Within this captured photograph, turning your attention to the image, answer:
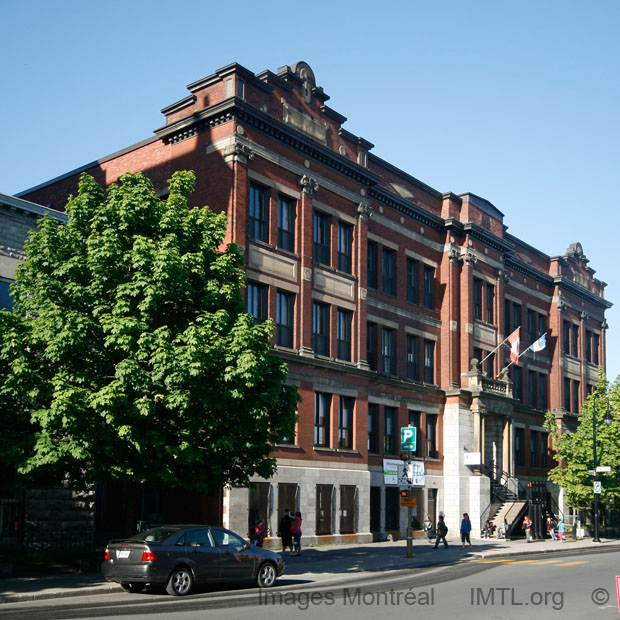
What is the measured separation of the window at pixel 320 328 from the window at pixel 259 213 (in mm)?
4442

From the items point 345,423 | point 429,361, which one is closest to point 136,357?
point 345,423

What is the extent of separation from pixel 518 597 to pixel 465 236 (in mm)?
32513

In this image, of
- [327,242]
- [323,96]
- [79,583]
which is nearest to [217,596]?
[79,583]

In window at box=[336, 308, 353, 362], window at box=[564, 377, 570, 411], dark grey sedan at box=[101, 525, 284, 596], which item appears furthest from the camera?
window at box=[564, 377, 570, 411]

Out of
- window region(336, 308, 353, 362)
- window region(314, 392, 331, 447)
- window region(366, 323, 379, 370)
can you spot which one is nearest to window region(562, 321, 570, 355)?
window region(366, 323, 379, 370)

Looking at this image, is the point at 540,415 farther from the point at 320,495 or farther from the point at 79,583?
the point at 79,583

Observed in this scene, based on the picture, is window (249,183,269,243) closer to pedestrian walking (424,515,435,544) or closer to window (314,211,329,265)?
window (314,211,329,265)

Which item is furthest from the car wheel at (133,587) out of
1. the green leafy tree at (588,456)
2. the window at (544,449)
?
the window at (544,449)

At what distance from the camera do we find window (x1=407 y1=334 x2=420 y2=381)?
149 feet

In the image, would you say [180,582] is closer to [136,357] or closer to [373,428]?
[136,357]

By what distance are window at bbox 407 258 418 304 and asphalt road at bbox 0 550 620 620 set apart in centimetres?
2290

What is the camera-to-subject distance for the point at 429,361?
47031 millimetres

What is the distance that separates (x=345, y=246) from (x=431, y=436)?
1250 centimetres

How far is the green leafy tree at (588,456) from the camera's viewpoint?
52.6 metres
